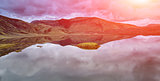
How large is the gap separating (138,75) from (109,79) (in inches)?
182

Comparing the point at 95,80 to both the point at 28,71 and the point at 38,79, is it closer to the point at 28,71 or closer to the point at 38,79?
the point at 38,79

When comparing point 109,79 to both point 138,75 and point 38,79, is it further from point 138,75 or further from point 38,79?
point 38,79

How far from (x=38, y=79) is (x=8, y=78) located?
4859 millimetres

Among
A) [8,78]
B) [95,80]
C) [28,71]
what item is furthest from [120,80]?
[8,78]

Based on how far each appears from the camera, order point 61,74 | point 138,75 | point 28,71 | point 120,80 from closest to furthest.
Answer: point 120,80 → point 138,75 → point 61,74 → point 28,71

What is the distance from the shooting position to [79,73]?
16719mm

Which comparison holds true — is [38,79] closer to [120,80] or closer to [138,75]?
[120,80]

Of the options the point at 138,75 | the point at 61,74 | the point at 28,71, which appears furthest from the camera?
the point at 28,71

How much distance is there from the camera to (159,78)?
555 inches

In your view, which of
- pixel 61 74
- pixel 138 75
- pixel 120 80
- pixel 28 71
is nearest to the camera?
pixel 120 80

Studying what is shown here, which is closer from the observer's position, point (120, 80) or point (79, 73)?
point (120, 80)

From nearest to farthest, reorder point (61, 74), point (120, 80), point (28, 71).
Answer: point (120, 80) → point (61, 74) → point (28, 71)

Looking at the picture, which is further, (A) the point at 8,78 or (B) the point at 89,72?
(B) the point at 89,72

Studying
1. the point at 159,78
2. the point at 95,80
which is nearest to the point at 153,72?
the point at 159,78
